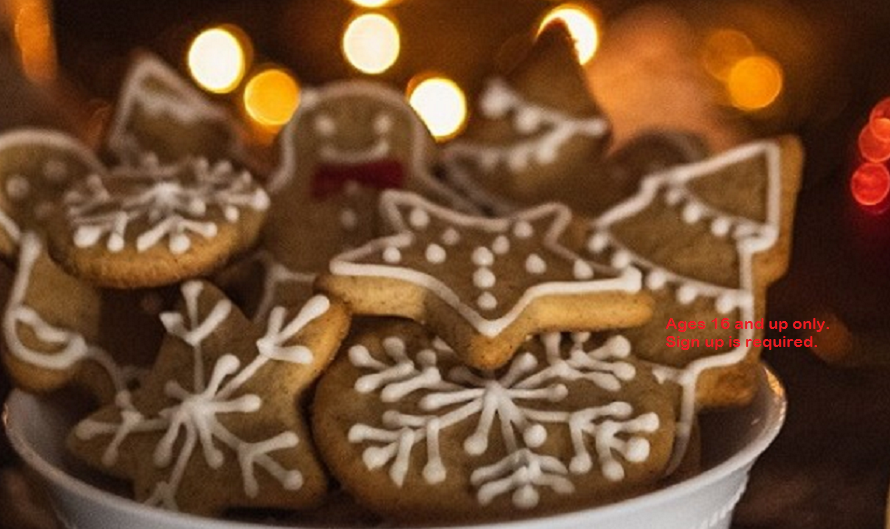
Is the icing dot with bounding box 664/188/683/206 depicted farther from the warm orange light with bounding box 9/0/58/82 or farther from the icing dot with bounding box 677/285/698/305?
the warm orange light with bounding box 9/0/58/82

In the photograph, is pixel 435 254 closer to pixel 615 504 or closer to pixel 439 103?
pixel 615 504

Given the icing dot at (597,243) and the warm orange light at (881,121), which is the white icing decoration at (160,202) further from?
the warm orange light at (881,121)

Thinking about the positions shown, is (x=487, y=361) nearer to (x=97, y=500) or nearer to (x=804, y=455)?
(x=97, y=500)

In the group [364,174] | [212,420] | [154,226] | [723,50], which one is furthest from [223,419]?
[723,50]

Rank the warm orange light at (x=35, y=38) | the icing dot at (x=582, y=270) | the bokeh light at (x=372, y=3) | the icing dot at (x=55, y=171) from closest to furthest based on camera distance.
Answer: the icing dot at (x=582, y=270), the icing dot at (x=55, y=171), the warm orange light at (x=35, y=38), the bokeh light at (x=372, y=3)

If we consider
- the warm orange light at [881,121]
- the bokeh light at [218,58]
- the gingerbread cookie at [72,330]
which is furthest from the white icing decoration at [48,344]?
the warm orange light at [881,121]
